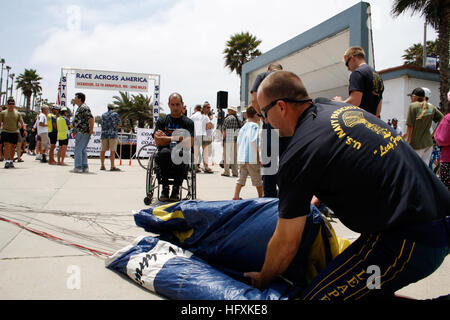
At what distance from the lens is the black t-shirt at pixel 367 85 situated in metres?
3.23

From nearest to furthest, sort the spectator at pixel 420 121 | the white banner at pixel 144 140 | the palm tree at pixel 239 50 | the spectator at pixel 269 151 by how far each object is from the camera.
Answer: the spectator at pixel 269 151 < the spectator at pixel 420 121 < the white banner at pixel 144 140 < the palm tree at pixel 239 50

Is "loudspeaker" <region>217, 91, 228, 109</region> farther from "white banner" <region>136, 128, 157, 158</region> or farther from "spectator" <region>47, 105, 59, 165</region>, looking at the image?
"spectator" <region>47, 105, 59, 165</region>

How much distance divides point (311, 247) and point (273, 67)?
88.2 inches

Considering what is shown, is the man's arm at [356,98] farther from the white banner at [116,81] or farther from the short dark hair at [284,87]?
the white banner at [116,81]

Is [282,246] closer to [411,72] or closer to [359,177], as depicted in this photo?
[359,177]

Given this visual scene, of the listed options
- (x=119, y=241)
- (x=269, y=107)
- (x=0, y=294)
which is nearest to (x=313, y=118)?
(x=269, y=107)

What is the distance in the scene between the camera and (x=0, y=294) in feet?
5.73

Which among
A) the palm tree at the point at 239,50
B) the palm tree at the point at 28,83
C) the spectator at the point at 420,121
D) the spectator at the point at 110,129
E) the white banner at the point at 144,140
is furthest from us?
the palm tree at the point at 28,83

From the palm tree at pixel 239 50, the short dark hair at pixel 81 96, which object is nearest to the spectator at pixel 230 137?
the short dark hair at pixel 81 96

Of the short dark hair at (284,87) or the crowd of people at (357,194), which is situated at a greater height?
the short dark hair at (284,87)

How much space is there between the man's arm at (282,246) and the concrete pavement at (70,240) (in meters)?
0.66

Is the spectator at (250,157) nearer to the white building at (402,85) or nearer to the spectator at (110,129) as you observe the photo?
the spectator at (110,129)

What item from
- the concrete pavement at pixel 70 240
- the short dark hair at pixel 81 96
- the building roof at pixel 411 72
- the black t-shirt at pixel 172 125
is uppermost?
the building roof at pixel 411 72

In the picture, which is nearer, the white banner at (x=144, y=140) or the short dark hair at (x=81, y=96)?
the short dark hair at (x=81, y=96)
